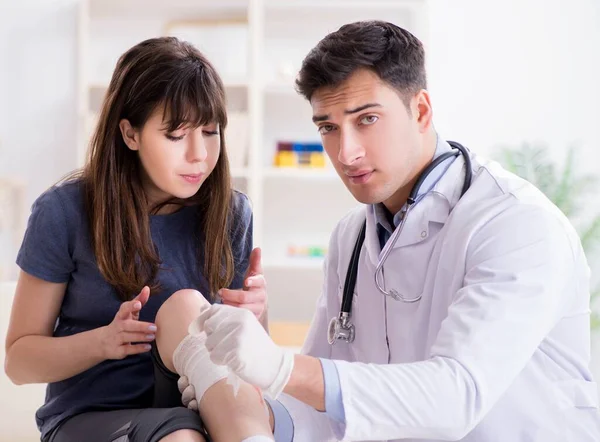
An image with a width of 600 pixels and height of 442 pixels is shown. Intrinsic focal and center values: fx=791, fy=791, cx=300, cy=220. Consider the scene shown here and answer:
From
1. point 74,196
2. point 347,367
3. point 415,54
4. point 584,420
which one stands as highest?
point 415,54

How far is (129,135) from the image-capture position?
1590 millimetres

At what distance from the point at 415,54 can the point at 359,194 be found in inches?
11.1

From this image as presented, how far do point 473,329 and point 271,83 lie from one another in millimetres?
2566

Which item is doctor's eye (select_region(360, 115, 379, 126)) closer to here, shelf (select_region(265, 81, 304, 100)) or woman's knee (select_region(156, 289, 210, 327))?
woman's knee (select_region(156, 289, 210, 327))

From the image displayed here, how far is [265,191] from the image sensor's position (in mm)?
3881

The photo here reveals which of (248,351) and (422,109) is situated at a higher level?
(422,109)

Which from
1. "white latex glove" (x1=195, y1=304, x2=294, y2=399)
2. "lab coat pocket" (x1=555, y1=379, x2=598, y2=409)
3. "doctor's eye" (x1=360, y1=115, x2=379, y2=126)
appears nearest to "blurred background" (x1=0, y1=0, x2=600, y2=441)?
"doctor's eye" (x1=360, y1=115, x2=379, y2=126)

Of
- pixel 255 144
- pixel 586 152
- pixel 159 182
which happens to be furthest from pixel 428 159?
pixel 586 152

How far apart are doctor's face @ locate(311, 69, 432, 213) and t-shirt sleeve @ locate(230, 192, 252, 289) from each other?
365mm

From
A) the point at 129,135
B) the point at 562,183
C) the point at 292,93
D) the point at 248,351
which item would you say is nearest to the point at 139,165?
the point at 129,135

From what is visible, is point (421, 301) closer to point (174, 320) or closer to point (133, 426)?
point (174, 320)

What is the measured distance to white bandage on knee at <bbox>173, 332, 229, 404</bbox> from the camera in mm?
1275

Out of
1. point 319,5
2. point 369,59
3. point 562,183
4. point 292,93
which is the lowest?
point 562,183

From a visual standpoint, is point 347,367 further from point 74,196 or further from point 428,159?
point 74,196
